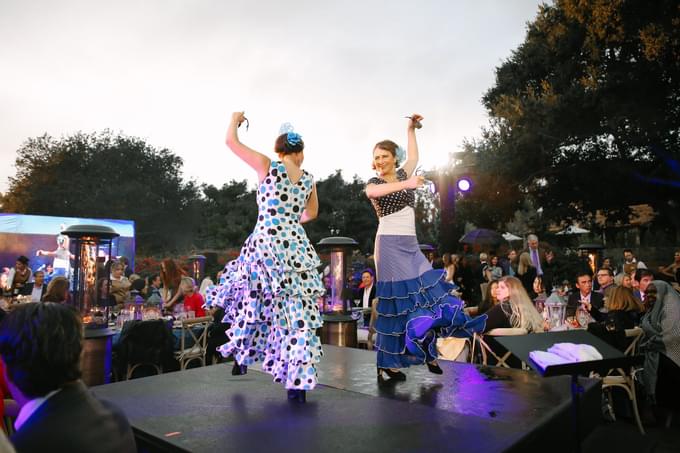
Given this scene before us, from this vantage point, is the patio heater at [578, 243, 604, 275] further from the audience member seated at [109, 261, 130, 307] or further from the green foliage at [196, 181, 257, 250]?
the green foliage at [196, 181, 257, 250]

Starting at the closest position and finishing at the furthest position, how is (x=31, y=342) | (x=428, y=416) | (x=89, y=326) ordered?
(x=31, y=342) < (x=428, y=416) < (x=89, y=326)

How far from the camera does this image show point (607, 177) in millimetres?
14695

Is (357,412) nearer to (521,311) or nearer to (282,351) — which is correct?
(282,351)

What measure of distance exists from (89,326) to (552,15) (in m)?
15.8

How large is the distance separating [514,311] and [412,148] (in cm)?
195

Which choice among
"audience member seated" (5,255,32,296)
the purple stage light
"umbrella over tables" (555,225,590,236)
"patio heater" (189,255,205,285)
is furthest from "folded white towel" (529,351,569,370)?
"umbrella over tables" (555,225,590,236)

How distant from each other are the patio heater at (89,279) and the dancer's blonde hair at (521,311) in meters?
3.93

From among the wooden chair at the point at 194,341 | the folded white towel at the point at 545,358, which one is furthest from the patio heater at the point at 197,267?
the folded white towel at the point at 545,358

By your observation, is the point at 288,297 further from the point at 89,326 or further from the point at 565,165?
the point at 565,165

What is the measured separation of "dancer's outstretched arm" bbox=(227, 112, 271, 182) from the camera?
280cm

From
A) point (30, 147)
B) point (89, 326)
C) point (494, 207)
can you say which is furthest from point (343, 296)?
point (30, 147)

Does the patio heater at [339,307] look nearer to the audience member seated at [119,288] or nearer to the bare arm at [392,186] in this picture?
the bare arm at [392,186]

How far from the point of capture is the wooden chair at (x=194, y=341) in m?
5.31

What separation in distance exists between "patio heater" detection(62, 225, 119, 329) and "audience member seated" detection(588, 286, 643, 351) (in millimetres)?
4686
